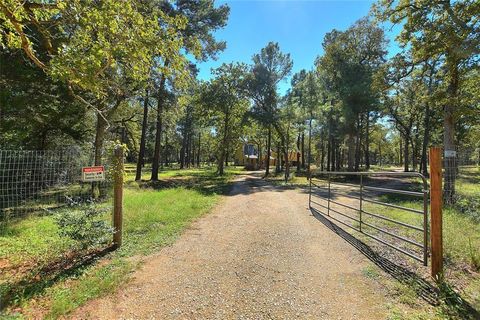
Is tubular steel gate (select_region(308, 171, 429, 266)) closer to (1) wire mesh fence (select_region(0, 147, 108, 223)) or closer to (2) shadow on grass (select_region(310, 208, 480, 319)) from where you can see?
(2) shadow on grass (select_region(310, 208, 480, 319))

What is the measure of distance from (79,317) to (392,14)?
11.9 metres

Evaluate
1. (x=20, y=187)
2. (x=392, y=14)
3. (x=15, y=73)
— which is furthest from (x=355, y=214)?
(x=15, y=73)

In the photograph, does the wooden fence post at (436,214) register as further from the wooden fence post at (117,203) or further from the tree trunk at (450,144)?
the tree trunk at (450,144)

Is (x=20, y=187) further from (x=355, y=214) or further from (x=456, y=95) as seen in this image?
(x=456, y=95)

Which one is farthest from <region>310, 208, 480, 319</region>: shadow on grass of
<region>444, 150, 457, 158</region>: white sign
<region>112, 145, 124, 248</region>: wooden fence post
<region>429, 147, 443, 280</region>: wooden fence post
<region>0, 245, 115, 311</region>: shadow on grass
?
<region>444, 150, 457, 158</region>: white sign

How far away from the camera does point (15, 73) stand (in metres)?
10.4

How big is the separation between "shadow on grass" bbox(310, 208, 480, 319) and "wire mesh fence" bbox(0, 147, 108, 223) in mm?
6363

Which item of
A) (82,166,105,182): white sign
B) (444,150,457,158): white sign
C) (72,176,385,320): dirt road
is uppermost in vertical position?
(444,150,457,158): white sign

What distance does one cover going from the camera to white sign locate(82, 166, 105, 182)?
5.22m

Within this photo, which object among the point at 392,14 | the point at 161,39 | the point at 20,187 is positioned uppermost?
the point at 392,14

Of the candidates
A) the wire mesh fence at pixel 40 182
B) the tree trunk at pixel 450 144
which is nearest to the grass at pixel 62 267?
the wire mesh fence at pixel 40 182

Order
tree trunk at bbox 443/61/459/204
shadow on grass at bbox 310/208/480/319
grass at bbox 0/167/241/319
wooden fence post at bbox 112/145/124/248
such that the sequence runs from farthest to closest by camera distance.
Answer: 1. tree trunk at bbox 443/61/459/204
2. wooden fence post at bbox 112/145/124/248
3. grass at bbox 0/167/241/319
4. shadow on grass at bbox 310/208/480/319

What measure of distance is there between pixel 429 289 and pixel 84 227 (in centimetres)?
520

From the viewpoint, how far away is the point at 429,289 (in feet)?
11.8
